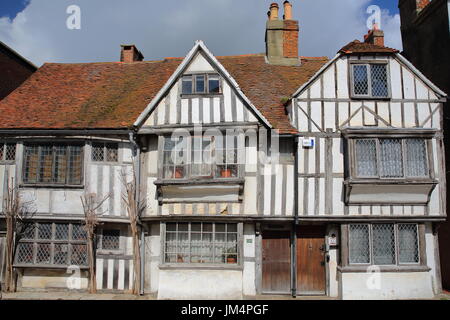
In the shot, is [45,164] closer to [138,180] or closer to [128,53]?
[138,180]

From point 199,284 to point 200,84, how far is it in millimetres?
6214

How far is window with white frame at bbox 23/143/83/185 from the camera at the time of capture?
432 inches

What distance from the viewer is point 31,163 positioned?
1110cm

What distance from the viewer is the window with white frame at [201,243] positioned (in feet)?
34.6

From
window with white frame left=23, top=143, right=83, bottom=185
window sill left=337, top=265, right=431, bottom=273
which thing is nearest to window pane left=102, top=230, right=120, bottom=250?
window with white frame left=23, top=143, right=83, bottom=185

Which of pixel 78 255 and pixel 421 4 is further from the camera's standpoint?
pixel 421 4

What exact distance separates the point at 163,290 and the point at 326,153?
6.49 m

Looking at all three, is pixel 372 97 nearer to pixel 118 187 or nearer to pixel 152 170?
pixel 152 170

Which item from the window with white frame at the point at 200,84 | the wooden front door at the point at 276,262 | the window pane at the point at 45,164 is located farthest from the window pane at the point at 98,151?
the wooden front door at the point at 276,262

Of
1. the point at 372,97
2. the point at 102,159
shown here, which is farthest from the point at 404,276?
the point at 102,159

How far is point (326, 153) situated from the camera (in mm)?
10602

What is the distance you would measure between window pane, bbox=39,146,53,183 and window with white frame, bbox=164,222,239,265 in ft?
13.8

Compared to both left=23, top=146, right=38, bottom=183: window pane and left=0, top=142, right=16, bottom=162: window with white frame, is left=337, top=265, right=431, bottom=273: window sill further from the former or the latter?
left=0, top=142, right=16, bottom=162: window with white frame

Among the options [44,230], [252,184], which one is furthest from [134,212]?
[252,184]
